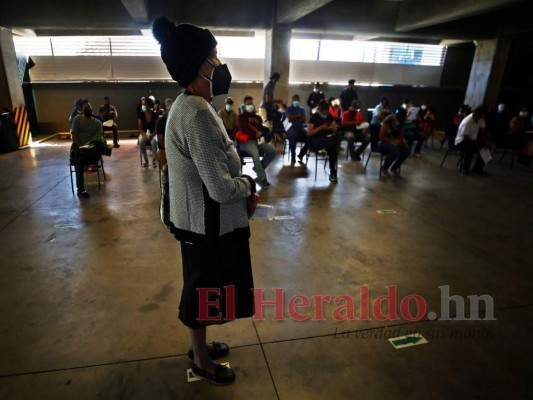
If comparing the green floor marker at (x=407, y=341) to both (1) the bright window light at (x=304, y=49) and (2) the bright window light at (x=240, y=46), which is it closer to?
(2) the bright window light at (x=240, y=46)

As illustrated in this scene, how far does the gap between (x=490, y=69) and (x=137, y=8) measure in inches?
375

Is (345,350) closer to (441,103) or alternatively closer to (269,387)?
(269,387)

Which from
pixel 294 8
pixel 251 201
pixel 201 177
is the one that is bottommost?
pixel 251 201

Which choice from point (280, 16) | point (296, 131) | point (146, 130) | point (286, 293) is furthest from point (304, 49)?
point (286, 293)

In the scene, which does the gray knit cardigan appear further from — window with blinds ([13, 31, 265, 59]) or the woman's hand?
window with blinds ([13, 31, 265, 59])

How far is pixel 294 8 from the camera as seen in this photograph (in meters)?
7.25

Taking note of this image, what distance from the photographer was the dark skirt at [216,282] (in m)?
1.53

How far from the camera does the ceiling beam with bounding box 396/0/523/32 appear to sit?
19.8ft

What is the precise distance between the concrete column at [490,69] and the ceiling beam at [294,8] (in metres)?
5.91

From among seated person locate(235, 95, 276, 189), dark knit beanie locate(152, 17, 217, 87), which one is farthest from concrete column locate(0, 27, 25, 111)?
dark knit beanie locate(152, 17, 217, 87)

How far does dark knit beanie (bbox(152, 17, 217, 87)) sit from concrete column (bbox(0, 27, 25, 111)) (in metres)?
8.93

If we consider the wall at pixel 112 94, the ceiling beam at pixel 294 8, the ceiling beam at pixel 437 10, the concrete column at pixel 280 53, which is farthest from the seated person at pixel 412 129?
the wall at pixel 112 94

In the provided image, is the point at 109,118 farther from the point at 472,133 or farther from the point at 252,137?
the point at 472,133

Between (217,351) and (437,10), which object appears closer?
(217,351)
